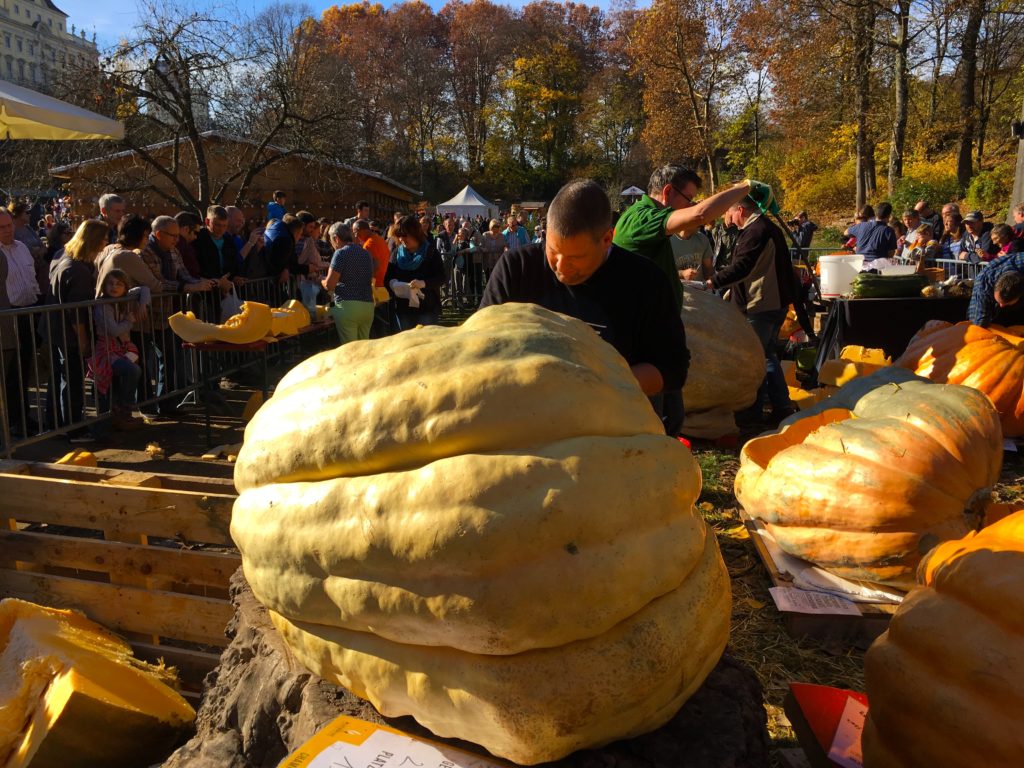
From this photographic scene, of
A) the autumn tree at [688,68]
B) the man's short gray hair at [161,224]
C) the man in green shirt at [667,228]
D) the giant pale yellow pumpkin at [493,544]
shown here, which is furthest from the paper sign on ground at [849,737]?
the autumn tree at [688,68]

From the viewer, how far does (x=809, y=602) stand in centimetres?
314

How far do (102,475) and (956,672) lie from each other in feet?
11.1

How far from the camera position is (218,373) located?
8.70 metres

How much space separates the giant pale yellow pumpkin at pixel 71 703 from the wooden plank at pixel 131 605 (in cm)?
31

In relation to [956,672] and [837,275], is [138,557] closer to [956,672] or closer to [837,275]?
[956,672]

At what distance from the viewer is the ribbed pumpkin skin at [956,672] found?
1645 mm

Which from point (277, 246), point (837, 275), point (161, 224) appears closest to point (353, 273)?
point (277, 246)

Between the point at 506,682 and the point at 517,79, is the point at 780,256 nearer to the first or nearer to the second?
the point at 506,682

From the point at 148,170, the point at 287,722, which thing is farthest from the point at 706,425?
the point at 148,170

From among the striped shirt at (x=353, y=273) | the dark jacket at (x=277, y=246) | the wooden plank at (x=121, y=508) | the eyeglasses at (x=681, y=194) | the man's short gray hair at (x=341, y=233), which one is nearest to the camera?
the wooden plank at (x=121, y=508)

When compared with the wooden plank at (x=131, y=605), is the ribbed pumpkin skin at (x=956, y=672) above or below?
above

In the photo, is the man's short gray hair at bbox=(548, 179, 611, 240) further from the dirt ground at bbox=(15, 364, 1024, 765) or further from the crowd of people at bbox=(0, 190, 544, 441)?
the crowd of people at bbox=(0, 190, 544, 441)

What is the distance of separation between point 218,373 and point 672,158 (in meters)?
43.9

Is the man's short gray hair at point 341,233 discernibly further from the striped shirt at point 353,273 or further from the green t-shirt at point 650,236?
the green t-shirt at point 650,236
